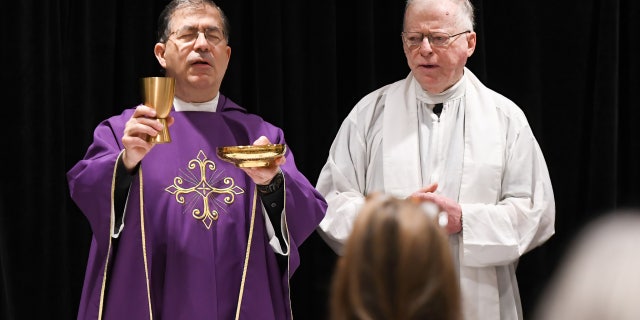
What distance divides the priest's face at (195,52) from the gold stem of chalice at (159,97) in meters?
0.47

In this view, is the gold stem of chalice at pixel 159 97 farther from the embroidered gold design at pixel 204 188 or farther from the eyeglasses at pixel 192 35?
the eyeglasses at pixel 192 35

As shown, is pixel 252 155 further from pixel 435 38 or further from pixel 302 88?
pixel 302 88

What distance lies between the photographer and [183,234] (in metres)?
3.87

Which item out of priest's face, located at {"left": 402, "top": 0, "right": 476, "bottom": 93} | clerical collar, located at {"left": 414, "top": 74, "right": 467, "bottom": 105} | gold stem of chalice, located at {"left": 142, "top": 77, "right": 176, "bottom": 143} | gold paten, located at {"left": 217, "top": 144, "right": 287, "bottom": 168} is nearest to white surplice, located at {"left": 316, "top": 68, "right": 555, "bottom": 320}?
clerical collar, located at {"left": 414, "top": 74, "right": 467, "bottom": 105}

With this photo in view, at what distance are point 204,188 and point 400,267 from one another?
6.58 ft

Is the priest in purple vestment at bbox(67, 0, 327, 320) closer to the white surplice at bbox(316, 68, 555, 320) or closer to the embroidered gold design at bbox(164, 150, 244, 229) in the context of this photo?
the embroidered gold design at bbox(164, 150, 244, 229)

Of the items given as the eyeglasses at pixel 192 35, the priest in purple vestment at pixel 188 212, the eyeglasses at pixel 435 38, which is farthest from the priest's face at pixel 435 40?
the eyeglasses at pixel 192 35

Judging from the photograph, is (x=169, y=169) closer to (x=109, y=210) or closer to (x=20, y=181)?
(x=109, y=210)

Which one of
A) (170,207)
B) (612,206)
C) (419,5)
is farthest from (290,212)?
(612,206)

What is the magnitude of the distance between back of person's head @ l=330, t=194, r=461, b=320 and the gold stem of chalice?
167cm

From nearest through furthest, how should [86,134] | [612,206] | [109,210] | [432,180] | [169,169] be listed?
[109,210]
[169,169]
[432,180]
[86,134]
[612,206]

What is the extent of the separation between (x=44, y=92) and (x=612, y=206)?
2.97 m

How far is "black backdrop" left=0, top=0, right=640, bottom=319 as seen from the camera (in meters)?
4.62

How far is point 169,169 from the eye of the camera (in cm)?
395
